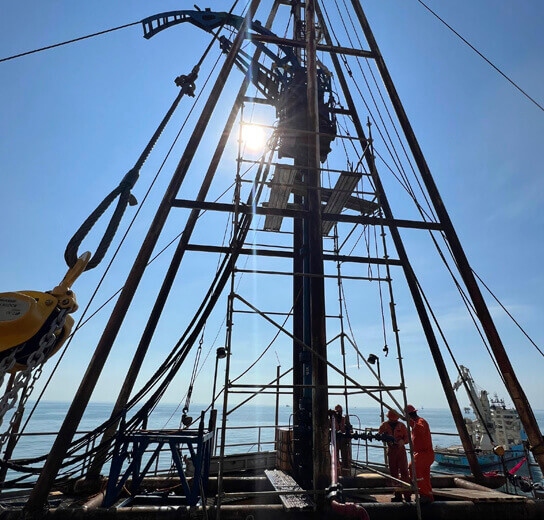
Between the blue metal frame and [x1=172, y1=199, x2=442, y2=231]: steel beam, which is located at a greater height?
[x1=172, y1=199, x2=442, y2=231]: steel beam

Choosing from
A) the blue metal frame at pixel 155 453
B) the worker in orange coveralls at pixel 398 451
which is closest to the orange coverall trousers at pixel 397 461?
the worker in orange coveralls at pixel 398 451

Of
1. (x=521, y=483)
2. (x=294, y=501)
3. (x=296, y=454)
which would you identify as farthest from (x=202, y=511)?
(x=521, y=483)

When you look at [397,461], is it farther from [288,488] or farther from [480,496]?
[288,488]

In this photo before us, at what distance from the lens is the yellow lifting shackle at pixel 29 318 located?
3.21 m

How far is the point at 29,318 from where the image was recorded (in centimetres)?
329

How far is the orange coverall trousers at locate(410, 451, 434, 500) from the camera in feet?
19.5

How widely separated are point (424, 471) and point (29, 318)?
6645mm

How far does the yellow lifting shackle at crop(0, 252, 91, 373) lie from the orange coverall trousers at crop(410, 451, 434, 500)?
6156 mm

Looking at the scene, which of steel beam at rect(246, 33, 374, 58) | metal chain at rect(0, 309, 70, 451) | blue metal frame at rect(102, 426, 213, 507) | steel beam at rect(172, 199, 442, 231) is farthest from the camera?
steel beam at rect(246, 33, 374, 58)

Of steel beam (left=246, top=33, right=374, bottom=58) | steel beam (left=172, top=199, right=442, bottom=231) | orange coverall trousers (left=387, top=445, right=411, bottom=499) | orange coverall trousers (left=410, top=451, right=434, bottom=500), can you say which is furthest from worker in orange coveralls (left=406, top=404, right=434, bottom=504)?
steel beam (left=246, top=33, right=374, bottom=58)

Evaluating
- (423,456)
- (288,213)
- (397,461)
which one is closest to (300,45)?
(288,213)

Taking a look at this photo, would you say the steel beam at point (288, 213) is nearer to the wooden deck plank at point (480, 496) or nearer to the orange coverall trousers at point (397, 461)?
the orange coverall trousers at point (397, 461)

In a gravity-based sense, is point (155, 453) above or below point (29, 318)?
below

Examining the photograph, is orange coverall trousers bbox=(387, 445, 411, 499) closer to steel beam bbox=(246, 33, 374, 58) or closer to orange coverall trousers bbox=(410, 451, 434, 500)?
orange coverall trousers bbox=(410, 451, 434, 500)
